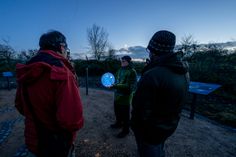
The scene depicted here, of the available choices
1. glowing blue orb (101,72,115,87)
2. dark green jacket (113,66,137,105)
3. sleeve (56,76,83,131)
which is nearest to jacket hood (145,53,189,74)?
sleeve (56,76,83,131)

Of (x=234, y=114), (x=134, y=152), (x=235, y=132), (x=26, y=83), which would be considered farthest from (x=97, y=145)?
(x=234, y=114)

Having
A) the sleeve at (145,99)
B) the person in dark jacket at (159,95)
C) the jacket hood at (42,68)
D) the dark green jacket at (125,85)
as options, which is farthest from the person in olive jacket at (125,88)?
the jacket hood at (42,68)

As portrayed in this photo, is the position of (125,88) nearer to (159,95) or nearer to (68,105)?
(159,95)

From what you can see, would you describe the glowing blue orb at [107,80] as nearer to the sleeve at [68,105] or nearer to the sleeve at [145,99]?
the sleeve at [145,99]

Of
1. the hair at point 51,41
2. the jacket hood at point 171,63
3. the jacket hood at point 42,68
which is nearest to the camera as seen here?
the jacket hood at point 42,68

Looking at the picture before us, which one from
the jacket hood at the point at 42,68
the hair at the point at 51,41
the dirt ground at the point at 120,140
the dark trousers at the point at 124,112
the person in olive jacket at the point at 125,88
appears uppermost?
the hair at the point at 51,41

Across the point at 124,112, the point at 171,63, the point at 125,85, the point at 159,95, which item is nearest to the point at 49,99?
the point at 159,95

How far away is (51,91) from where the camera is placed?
1582 mm

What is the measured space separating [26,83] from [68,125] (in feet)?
1.71

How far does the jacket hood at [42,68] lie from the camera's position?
1531 millimetres

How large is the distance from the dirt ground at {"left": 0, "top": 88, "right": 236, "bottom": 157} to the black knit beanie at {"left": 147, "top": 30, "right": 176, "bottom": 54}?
7.75 ft

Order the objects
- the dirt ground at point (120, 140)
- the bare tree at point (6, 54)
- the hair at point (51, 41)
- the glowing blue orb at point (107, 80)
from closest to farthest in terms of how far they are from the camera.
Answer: the hair at point (51, 41), the dirt ground at point (120, 140), the glowing blue orb at point (107, 80), the bare tree at point (6, 54)

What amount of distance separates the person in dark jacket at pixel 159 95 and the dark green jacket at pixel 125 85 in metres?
1.88

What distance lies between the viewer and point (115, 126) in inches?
187
